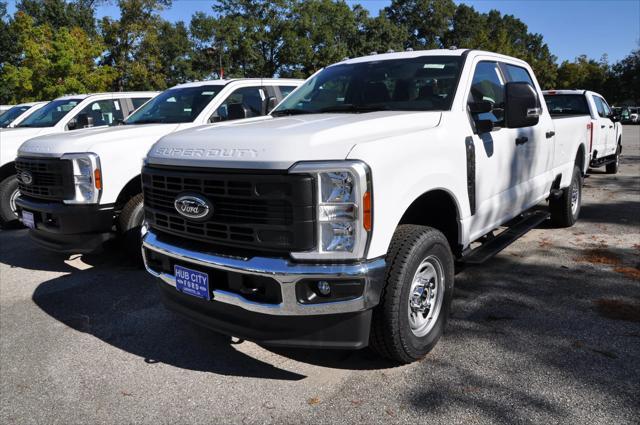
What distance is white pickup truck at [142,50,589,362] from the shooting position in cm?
264

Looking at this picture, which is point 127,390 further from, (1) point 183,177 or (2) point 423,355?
(2) point 423,355

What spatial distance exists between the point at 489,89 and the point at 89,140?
385 centimetres

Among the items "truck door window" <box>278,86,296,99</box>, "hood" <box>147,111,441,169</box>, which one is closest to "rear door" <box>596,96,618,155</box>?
"truck door window" <box>278,86,296,99</box>

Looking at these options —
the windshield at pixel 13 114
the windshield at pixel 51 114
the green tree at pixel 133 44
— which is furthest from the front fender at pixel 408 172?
the green tree at pixel 133 44

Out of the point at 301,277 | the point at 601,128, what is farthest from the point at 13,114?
the point at 601,128

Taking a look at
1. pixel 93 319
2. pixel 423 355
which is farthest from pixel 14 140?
pixel 423 355

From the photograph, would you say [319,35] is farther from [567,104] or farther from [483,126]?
[483,126]

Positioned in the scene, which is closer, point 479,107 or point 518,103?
point 518,103

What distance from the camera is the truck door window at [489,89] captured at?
412cm

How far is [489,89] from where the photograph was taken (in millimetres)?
4406

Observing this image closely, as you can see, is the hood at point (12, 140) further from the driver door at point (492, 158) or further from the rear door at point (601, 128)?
the rear door at point (601, 128)

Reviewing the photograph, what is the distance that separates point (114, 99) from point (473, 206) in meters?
7.46

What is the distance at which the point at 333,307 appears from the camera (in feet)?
8.79

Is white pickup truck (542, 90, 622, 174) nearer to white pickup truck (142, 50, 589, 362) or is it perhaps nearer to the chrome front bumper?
white pickup truck (142, 50, 589, 362)
